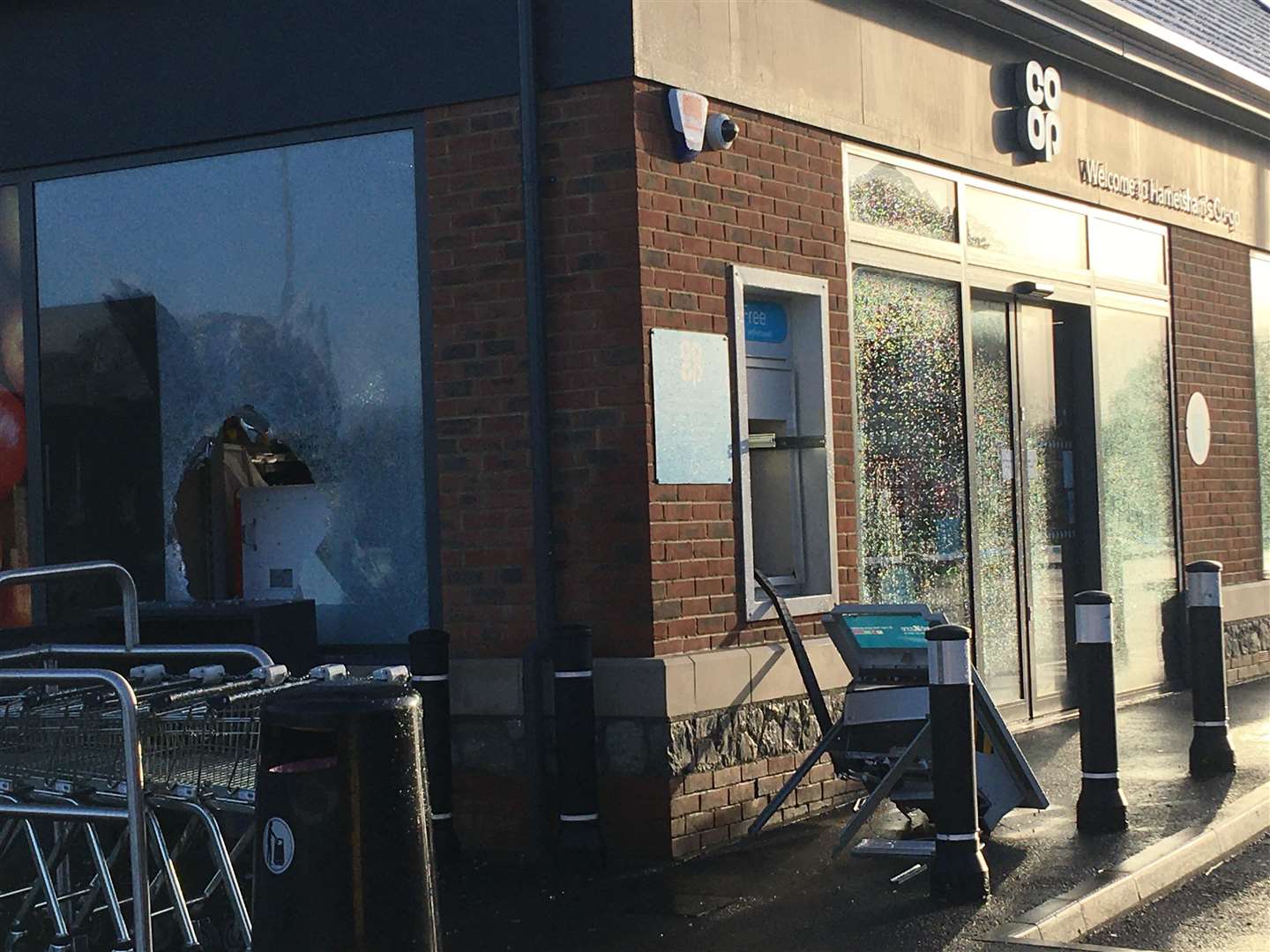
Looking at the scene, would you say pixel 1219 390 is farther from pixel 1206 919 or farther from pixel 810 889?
pixel 810 889

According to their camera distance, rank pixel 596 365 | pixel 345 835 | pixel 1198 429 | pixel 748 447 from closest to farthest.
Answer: pixel 345 835, pixel 596 365, pixel 748 447, pixel 1198 429

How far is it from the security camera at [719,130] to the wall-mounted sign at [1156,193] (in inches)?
189

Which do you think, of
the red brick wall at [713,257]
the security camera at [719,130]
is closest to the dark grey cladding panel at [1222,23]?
the red brick wall at [713,257]

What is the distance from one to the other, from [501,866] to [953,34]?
235 inches

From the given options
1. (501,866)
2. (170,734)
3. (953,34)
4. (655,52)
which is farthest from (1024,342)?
(170,734)

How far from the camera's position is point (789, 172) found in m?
9.80

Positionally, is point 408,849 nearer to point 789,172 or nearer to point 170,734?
point 170,734

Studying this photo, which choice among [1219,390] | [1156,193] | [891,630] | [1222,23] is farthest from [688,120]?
[1222,23]

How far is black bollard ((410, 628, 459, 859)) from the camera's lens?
8.53 m

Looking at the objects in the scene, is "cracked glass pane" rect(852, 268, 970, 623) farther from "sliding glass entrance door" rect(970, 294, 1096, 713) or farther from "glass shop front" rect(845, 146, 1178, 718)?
"sliding glass entrance door" rect(970, 294, 1096, 713)

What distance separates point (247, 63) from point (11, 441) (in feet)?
8.69

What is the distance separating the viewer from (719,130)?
29.7 ft

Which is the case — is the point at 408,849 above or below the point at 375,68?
below

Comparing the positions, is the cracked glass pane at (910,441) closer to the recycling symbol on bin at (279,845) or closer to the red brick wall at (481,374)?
the red brick wall at (481,374)
